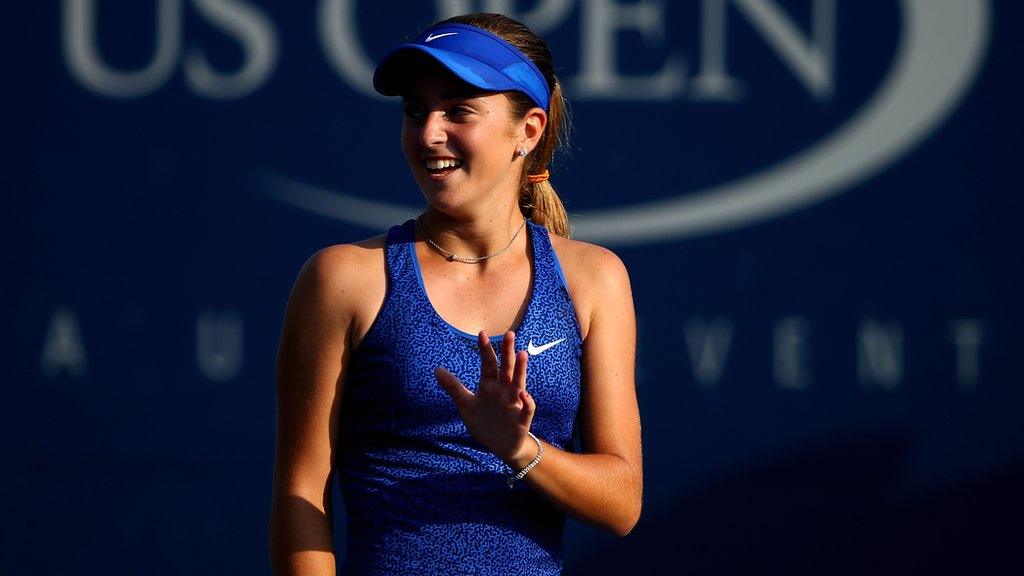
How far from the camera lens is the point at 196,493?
3.99 m

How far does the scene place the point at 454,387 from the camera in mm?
1588

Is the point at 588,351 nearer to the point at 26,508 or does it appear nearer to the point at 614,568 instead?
the point at 614,568

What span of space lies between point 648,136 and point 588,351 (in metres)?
2.23

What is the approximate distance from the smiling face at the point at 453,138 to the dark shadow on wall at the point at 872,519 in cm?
226

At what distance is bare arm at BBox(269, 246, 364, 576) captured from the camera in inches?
67.5

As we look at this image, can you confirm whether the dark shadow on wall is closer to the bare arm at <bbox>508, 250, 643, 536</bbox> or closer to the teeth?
the bare arm at <bbox>508, 250, 643, 536</bbox>

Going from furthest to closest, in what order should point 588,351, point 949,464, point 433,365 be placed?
point 949,464 < point 588,351 < point 433,365

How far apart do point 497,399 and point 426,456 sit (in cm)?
16

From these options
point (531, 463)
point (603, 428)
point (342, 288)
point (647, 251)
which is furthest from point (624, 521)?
point (647, 251)

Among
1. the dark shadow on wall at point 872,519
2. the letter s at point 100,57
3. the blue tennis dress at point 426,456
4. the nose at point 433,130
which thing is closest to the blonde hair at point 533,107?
the nose at point 433,130

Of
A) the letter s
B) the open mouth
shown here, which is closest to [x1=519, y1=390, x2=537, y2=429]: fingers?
the open mouth

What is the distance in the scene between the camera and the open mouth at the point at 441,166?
180 centimetres

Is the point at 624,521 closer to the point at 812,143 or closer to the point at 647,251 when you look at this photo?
the point at 647,251

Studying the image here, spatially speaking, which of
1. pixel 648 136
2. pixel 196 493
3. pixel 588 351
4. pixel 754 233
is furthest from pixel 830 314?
pixel 588 351
